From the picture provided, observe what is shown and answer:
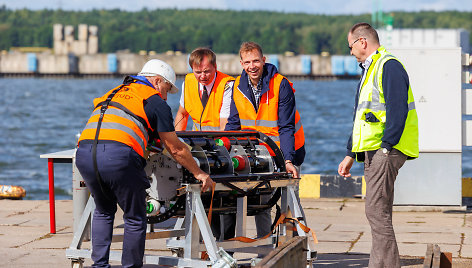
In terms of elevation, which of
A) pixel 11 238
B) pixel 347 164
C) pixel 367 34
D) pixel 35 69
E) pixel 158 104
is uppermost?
pixel 35 69

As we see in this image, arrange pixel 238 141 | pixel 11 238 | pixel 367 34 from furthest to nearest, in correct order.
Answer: pixel 11 238 < pixel 238 141 < pixel 367 34

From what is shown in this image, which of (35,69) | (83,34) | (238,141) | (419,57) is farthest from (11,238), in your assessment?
(83,34)

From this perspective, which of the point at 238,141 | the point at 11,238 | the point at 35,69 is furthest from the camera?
the point at 35,69

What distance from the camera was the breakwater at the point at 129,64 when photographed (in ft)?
470

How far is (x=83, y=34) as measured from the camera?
167 m

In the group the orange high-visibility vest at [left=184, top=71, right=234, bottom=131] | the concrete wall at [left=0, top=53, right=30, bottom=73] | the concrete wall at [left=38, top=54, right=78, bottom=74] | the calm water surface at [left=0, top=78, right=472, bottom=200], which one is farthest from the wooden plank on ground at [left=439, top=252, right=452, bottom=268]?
the concrete wall at [left=0, top=53, right=30, bottom=73]

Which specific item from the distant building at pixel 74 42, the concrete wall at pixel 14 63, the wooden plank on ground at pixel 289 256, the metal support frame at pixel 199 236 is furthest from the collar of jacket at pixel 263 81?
the distant building at pixel 74 42

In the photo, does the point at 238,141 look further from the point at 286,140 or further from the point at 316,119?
the point at 316,119

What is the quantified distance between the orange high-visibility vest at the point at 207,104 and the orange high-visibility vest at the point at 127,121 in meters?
1.75

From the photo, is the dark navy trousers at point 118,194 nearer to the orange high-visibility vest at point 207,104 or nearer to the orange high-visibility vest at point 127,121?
the orange high-visibility vest at point 127,121

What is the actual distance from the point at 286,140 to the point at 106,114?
177 cm

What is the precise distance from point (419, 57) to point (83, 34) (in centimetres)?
16004

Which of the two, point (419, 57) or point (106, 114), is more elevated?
point (419, 57)

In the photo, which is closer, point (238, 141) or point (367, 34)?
point (367, 34)
